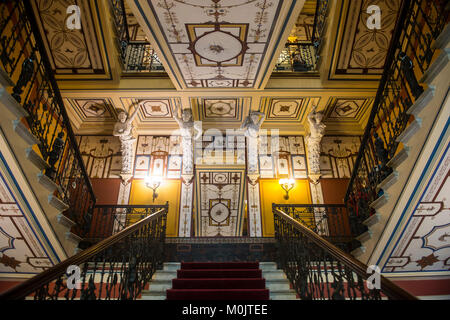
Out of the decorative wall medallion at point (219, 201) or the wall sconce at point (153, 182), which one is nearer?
the wall sconce at point (153, 182)

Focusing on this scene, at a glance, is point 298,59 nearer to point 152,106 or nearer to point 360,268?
point 152,106

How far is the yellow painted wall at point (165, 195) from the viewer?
818cm

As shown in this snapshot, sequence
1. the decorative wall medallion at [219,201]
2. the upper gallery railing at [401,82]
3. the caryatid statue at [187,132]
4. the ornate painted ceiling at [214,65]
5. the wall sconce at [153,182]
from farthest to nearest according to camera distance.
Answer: the decorative wall medallion at [219,201] < the wall sconce at [153,182] < the caryatid statue at [187,132] < the ornate painted ceiling at [214,65] < the upper gallery railing at [401,82]

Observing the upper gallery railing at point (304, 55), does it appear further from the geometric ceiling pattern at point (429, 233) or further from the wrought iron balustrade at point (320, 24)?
the geometric ceiling pattern at point (429, 233)

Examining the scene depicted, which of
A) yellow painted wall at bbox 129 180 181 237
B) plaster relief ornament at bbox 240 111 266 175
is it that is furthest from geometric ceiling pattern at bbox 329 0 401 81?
yellow painted wall at bbox 129 180 181 237

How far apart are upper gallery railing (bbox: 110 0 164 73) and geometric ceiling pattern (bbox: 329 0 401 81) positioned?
14.6ft

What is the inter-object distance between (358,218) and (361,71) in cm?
399

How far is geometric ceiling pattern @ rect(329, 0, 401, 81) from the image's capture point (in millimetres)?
6172

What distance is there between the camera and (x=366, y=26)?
642 centimetres

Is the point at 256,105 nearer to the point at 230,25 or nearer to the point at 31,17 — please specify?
the point at 230,25

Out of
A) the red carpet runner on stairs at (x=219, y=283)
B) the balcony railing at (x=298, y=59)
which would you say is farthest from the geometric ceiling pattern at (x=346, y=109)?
the red carpet runner on stairs at (x=219, y=283)

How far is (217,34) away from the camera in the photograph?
5254mm

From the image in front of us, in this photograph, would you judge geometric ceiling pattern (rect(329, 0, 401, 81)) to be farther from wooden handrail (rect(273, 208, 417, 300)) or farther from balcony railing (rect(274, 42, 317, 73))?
wooden handrail (rect(273, 208, 417, 300))

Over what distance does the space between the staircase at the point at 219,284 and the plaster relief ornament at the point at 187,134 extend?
3.98 meters
